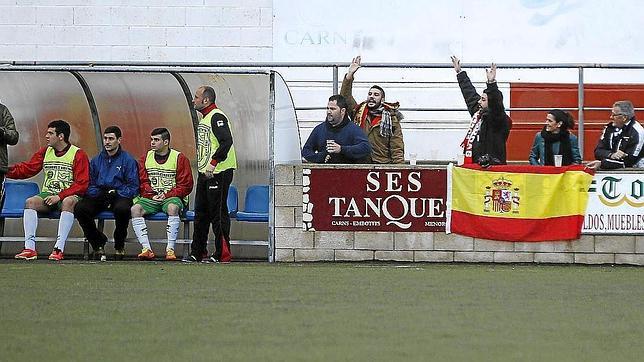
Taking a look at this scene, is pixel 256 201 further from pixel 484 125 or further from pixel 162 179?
pixel 484 125

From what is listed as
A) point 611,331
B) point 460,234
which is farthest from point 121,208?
point 611,331

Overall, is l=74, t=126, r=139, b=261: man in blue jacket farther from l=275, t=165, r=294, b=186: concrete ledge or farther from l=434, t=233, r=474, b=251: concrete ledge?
l=434, t=233, r=474, b=251: concrete ledge

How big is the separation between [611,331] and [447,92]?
25.6ft

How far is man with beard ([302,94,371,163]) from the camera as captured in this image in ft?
42.9

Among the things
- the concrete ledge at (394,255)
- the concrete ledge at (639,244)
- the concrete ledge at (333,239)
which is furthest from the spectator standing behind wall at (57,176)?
the concrete ledge at (639,244)

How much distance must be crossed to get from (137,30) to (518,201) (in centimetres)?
508

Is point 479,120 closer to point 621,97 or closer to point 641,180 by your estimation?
point 641,180

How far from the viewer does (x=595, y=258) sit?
13.0 meters

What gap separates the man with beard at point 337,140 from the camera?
42.9ft

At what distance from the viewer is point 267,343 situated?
21.0 feet

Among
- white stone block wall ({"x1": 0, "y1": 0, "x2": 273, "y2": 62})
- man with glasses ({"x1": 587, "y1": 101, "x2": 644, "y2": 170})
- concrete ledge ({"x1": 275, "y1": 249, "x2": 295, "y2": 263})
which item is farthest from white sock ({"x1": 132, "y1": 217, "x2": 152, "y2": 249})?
man with glasses ({"x1": 587, "y1": 101, "x2": 644, "y2": 170})

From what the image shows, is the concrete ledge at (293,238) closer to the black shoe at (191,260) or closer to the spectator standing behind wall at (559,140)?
the black shoe at (191,260)

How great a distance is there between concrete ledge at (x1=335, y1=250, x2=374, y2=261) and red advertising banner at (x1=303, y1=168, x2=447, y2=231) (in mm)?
206

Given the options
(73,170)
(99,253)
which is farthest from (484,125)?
(73,170)
